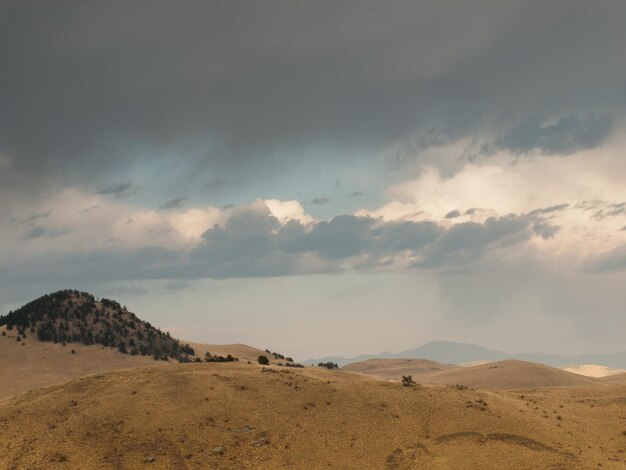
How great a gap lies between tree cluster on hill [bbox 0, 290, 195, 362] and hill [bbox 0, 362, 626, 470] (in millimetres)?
39289

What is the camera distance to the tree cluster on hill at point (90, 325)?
85.3 meters

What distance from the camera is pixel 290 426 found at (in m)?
38.6

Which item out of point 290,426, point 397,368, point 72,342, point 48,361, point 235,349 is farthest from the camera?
point 397,368

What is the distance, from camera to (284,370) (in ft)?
167

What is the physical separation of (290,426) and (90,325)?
201 feet

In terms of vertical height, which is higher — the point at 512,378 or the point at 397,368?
the point at 397,368

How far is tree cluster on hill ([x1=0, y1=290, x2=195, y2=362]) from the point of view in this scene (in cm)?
8531

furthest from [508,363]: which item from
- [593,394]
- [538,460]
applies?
[538,460]

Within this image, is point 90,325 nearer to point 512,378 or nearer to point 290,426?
point 290,426

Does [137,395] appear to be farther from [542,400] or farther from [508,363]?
[508,363]

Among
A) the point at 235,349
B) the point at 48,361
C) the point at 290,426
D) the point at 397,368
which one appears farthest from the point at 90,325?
the point at 397,368

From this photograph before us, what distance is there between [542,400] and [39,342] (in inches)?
2665

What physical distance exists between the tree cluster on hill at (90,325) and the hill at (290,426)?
129 ft

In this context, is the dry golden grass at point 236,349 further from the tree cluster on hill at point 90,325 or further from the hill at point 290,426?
the hill at point 290,426
